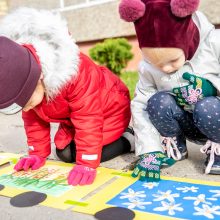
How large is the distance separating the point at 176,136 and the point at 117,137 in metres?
0.30

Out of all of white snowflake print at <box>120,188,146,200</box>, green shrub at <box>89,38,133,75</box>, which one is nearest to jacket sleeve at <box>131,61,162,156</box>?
white snowflake print at <box>120,188,146,200</box>

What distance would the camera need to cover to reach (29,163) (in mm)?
1851

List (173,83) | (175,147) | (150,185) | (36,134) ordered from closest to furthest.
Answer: (150,185) → (173,83) → (175,147) → (36,134)

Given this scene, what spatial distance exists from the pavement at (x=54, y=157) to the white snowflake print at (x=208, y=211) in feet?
0.91

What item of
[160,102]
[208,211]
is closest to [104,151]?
[160,102]

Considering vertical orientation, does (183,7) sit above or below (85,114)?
above

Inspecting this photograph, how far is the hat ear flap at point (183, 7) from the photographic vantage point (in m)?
1.34

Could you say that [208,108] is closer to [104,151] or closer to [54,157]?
[104,151]

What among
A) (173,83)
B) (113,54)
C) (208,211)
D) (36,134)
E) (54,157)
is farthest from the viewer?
(113,54)

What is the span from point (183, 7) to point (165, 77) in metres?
0.37

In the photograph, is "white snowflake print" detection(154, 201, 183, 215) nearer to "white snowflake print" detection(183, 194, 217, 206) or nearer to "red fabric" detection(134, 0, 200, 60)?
"white snowflake print" detection(183, 194, 217, 206)

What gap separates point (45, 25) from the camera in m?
1.67

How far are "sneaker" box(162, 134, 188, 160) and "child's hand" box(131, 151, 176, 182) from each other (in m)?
0.09

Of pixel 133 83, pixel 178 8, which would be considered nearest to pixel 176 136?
pixel 178 8
